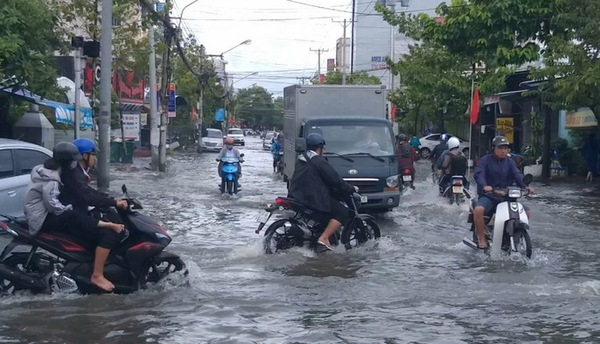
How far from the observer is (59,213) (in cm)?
884

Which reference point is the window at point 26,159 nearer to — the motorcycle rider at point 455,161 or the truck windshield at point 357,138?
the truck windshield at point 357,138

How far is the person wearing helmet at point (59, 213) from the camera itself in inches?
348

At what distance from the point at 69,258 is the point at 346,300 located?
9.63 ft

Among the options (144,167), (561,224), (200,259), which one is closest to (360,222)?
(200,259)

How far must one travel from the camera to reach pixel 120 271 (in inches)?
370

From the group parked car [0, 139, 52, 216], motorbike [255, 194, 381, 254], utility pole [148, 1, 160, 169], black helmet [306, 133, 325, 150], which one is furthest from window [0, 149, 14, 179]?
A: utility pole [148, 1, 160, 169]

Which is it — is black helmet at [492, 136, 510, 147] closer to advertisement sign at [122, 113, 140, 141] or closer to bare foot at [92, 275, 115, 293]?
bare foot at [92, 275, 115, 293]

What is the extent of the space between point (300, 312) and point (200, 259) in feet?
11.9

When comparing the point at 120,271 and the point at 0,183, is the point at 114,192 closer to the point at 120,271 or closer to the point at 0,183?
the point at 0,183

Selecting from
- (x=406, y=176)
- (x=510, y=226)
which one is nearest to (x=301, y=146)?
(x=510, y=226)

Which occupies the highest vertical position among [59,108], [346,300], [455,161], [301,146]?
[59,108]

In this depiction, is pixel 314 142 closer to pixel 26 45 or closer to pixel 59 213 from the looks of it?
pixel 59 213

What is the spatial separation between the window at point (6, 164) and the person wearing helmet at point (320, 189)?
4135 mm

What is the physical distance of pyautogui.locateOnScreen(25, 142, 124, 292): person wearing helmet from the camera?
885 centimetres
